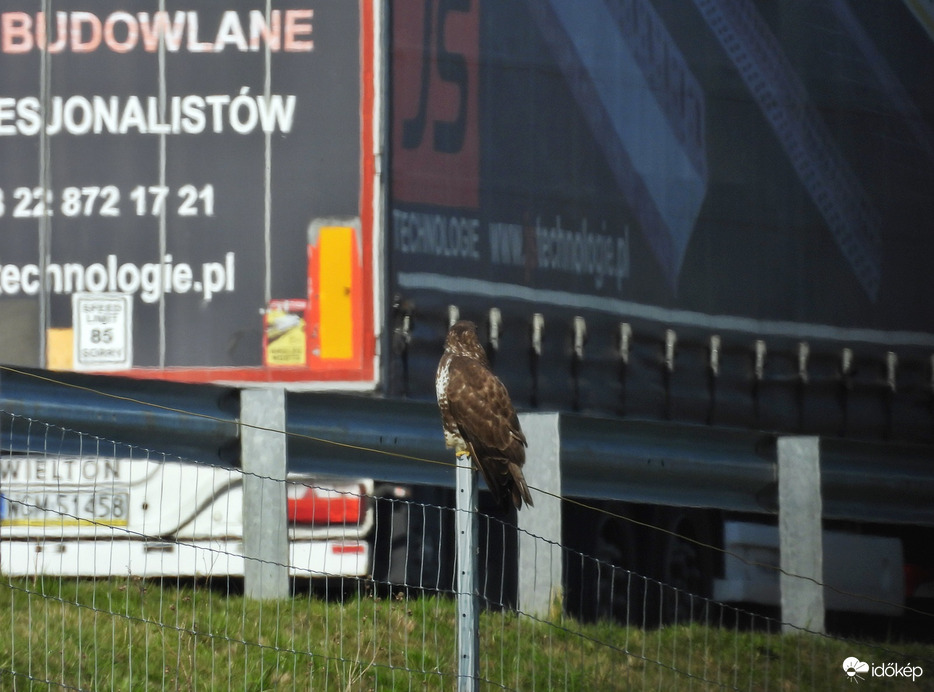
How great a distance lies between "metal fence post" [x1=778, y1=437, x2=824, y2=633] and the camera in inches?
409

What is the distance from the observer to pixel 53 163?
10.1 meters

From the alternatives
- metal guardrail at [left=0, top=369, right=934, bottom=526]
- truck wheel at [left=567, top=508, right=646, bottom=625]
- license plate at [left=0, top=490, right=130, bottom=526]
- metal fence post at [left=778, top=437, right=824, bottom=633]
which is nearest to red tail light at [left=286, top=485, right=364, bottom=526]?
metal guardrail at [left=0, top=369, right=934, bottom=526]

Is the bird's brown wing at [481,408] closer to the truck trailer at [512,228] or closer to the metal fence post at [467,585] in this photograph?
the truck trailer at [512,228]

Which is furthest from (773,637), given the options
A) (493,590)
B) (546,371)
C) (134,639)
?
(134,639)

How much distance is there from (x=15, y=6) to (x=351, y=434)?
3.07 metres

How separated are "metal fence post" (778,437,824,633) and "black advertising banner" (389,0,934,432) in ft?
5.06

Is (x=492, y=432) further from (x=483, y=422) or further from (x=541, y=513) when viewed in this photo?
(x=541, y=513)

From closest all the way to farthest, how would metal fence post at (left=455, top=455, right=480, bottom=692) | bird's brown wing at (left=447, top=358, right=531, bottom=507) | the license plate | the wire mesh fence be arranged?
metal fence post at (left=455, top=455, right=480, bottom=692) → the wire mesh fence → bird's brown wing at (left=447, top=358, right=531, bottom=507) → the license plate

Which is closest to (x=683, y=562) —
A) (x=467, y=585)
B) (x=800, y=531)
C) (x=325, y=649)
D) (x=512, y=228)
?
(x=800, y=531)

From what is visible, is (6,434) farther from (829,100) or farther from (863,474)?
(829,100)

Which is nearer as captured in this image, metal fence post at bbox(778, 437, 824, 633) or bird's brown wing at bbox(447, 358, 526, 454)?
bird's brown wing at bbox(447, 358, 526, 454)

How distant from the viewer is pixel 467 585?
6035 millimetres

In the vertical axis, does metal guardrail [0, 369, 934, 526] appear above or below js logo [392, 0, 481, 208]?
below

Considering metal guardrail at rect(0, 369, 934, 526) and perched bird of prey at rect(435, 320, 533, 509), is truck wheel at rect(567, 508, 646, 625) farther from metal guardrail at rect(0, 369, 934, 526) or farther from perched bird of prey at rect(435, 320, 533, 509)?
perched bird of prey at rect(435, 320, 533, 509)
